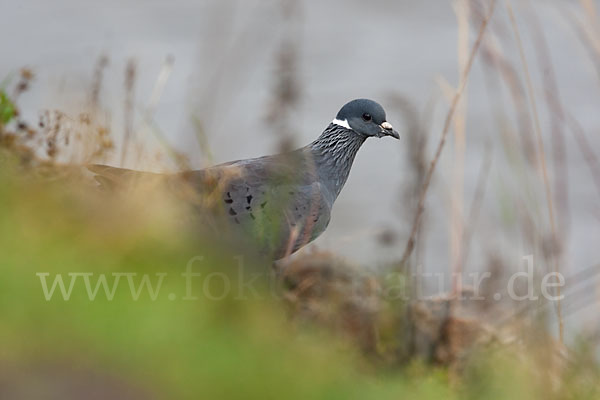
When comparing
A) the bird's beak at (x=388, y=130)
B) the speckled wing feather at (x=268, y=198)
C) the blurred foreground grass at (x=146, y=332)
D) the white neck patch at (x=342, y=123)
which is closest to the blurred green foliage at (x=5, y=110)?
the speckled wing feather at (x=268, y=198)

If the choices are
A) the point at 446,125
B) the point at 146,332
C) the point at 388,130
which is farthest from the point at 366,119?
the point at 146,332

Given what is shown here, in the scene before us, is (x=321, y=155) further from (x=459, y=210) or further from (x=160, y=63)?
(x=160, y=63)

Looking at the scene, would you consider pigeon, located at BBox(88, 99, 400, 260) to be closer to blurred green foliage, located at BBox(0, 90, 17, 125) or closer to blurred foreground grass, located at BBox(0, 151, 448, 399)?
blurred green foliage, located at BBox(0, 90, 17, 125)

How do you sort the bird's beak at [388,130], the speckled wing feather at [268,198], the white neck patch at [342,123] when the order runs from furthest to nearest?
the white neck patch at [342,123] → the bird's beak at [388,130] → the speckled wing feather at [268,198]

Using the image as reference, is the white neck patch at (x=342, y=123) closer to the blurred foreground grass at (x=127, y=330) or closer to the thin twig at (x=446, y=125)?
the thin twig at (x=446, y=125)

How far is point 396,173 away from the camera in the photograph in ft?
39.4

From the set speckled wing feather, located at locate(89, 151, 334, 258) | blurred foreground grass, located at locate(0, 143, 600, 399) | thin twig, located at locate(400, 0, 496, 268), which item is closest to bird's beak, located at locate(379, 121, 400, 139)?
speckled wing feather, located at locate(89, 151, 334, 258)

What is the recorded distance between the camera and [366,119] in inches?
260

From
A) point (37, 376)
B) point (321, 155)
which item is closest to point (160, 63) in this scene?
point (321, 155)

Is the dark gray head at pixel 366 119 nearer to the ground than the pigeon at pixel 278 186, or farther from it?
farther from it

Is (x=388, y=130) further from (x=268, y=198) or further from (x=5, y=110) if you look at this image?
(x=5, y=110)

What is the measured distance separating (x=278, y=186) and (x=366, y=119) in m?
1.01

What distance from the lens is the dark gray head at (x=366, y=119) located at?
6520 mm

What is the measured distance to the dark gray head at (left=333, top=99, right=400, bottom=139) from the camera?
21.4 ft
